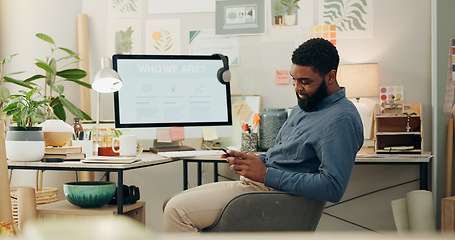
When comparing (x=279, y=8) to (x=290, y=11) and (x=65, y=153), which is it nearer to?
(x=290, y=11)

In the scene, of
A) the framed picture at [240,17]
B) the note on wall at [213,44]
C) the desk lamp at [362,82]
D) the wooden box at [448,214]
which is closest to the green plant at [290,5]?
the framed picture at [240,17]

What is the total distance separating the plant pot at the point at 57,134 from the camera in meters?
2.31

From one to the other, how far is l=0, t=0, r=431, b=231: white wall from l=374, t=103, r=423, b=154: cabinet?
248 mm

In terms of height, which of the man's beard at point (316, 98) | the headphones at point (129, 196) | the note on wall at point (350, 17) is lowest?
the headphones at point (129, 196)

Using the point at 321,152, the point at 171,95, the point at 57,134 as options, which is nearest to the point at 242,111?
the point at 171,95

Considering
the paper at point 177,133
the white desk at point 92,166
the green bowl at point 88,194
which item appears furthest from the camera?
the paper at point 177,133

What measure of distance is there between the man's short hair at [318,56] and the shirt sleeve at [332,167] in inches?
9.5

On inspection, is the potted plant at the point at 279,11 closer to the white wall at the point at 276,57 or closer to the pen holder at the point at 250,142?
the white wall at the point at 276,57

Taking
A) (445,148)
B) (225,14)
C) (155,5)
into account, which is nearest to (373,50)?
(445,148)

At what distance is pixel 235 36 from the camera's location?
315cm

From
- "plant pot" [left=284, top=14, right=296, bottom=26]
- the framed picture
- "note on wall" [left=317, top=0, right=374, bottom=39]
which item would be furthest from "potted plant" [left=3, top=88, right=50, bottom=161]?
"note on wall" [left=317, top=0, right=374, bottom=39]

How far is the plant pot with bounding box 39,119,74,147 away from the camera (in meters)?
2.31

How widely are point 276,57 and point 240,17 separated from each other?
1.12ft

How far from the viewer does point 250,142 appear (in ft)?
9.00
